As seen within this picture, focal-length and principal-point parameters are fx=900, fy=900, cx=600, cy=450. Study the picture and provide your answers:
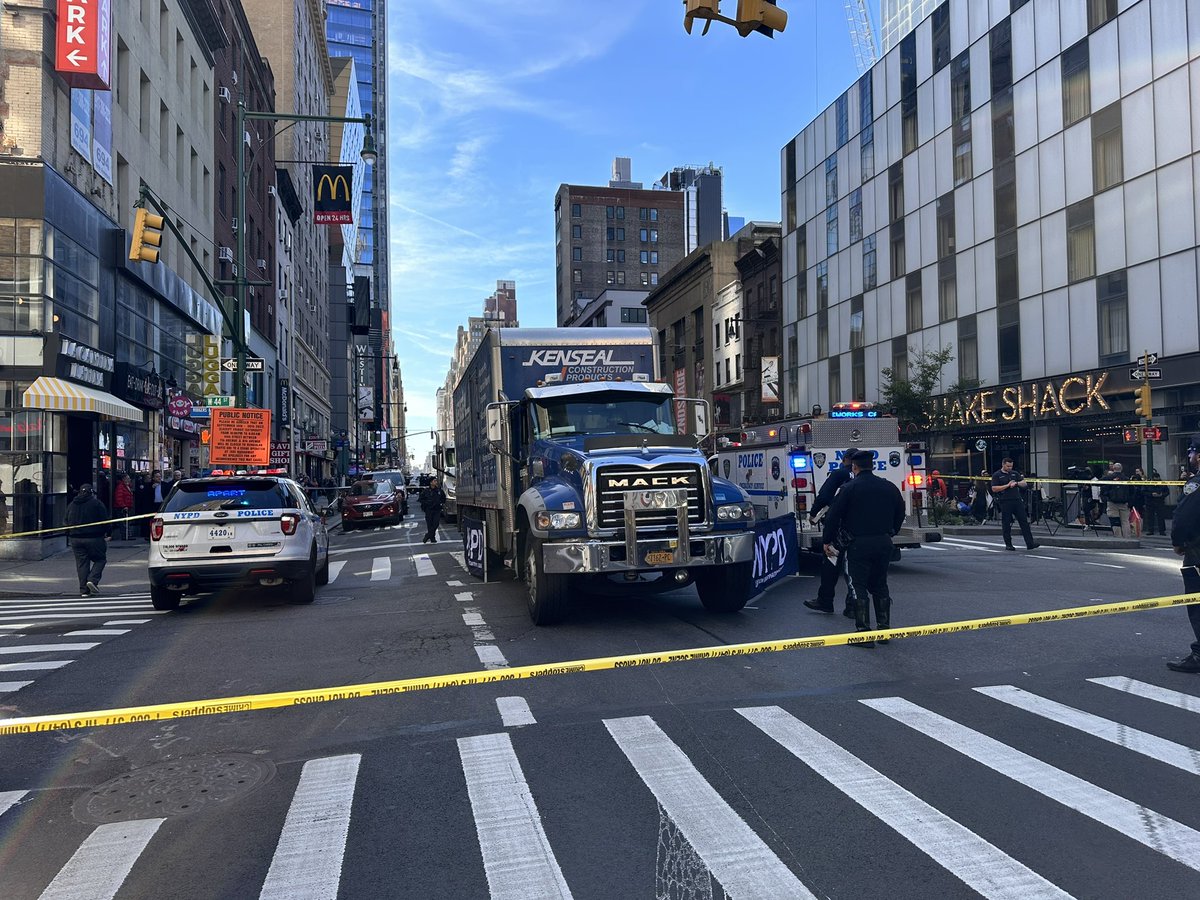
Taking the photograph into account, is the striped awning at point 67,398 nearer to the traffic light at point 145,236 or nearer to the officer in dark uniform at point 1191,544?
the traffic light at point 145,236

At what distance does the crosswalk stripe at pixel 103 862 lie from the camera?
3.78m

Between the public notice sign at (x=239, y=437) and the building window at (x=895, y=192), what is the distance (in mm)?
31147

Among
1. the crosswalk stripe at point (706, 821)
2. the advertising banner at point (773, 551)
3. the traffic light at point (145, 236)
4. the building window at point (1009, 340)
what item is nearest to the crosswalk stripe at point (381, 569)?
the traffic light at point (145, 236)

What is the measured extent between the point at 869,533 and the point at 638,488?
7.65 feet

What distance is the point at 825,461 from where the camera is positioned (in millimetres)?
14773

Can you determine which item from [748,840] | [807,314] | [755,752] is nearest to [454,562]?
[755,752]

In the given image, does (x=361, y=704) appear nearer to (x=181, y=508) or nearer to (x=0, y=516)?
(x=181, y=508)

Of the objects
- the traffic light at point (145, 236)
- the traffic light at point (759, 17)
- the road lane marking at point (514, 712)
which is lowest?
the road lane marking at point (514, 712)

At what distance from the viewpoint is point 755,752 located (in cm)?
543

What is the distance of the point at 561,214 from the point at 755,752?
11913cm

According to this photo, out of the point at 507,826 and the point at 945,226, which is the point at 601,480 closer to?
the point at 507,826

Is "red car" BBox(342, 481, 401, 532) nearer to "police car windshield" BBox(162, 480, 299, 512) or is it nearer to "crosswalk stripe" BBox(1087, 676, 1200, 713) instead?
"police car windshield" BBox(162, 480, 299, 512)

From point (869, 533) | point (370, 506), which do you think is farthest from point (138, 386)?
point (869, 533)

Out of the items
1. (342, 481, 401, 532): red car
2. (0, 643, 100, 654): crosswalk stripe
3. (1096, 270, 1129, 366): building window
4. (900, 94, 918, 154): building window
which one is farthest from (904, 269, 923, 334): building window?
(0, 643, 100, 654): crosswalk stripe
